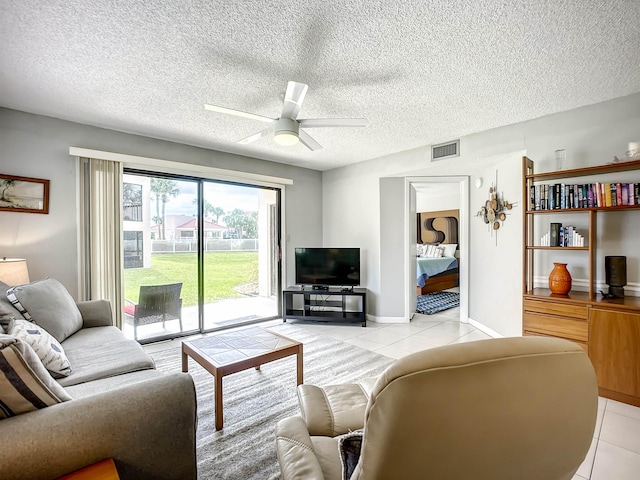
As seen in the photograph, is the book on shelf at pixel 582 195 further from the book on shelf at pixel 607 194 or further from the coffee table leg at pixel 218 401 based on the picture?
the coffee table leg at pixel 218 401

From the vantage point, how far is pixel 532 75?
225cm

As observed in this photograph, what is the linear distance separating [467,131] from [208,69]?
9.15 feet

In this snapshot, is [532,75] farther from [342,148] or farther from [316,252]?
[316,252]

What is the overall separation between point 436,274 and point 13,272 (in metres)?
6.54

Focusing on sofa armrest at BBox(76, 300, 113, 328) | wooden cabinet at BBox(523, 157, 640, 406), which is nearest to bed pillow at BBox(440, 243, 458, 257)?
wooden cabinet at BBox(523, 157, 640, 406)

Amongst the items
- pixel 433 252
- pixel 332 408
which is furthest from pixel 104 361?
pixel 433 252

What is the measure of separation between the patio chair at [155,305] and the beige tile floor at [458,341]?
337mm

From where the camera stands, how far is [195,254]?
4.07m

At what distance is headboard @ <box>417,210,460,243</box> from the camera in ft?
25.6

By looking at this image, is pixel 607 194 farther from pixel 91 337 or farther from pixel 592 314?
pixel 91 337

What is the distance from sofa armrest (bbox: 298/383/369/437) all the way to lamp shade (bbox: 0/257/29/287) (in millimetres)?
2524

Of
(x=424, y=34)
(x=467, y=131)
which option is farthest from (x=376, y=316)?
(x=424, y=34)

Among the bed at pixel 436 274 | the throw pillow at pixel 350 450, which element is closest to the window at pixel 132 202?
the throw pillow at pixel 350 450

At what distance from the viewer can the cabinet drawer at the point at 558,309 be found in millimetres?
2473
